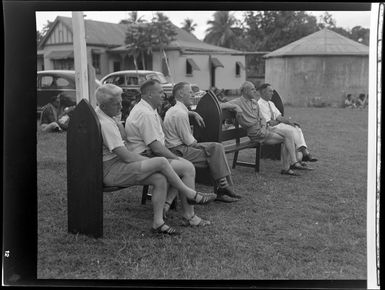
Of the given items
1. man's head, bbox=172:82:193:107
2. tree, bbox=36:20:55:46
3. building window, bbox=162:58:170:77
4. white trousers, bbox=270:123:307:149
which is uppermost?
tree, bbox=36:20:55:46

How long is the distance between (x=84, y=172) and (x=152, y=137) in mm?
596

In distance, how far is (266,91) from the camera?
4445 millimetres

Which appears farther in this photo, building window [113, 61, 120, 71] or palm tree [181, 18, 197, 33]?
building window [113, 61, 120, 71]

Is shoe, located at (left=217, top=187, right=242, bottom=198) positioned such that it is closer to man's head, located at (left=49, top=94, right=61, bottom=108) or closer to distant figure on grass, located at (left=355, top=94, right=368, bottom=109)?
distant figure on grass, located at (left=355, top=94, right=368, bottom=109)

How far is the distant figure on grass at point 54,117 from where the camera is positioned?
3.97 m

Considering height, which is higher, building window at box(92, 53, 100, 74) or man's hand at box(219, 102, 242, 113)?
building window at box(92, 53, 100, 74)

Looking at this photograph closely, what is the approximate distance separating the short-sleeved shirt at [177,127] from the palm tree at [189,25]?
791mm

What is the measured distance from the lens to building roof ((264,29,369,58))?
13.0ft

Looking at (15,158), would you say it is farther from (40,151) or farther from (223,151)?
(223,151)

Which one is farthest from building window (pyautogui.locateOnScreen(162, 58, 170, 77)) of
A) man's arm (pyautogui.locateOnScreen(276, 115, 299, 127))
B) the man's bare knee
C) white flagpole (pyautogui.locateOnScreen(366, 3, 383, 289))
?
white flagpole (pyautogui.locateOnScreen(366, 3, 383, 289))

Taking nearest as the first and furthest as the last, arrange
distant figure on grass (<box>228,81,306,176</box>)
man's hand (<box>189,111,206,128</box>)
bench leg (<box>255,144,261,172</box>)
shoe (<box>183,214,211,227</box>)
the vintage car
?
the vintage car < shoe (<box>183,214,211,227</box>) < man's hand (<box>189,111,206,128</box>) < distant figure on grass (<box>228,81,306,176</box>) < bench leg (<box>255,144,261,172</box>)

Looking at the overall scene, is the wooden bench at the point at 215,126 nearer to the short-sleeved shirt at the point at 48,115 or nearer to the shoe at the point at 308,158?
the shoe at the point at 308,158

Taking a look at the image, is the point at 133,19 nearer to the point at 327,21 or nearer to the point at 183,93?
the point at 183,93

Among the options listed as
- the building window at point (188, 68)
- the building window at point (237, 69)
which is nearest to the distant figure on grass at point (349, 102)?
the building window at point (237, 69)
